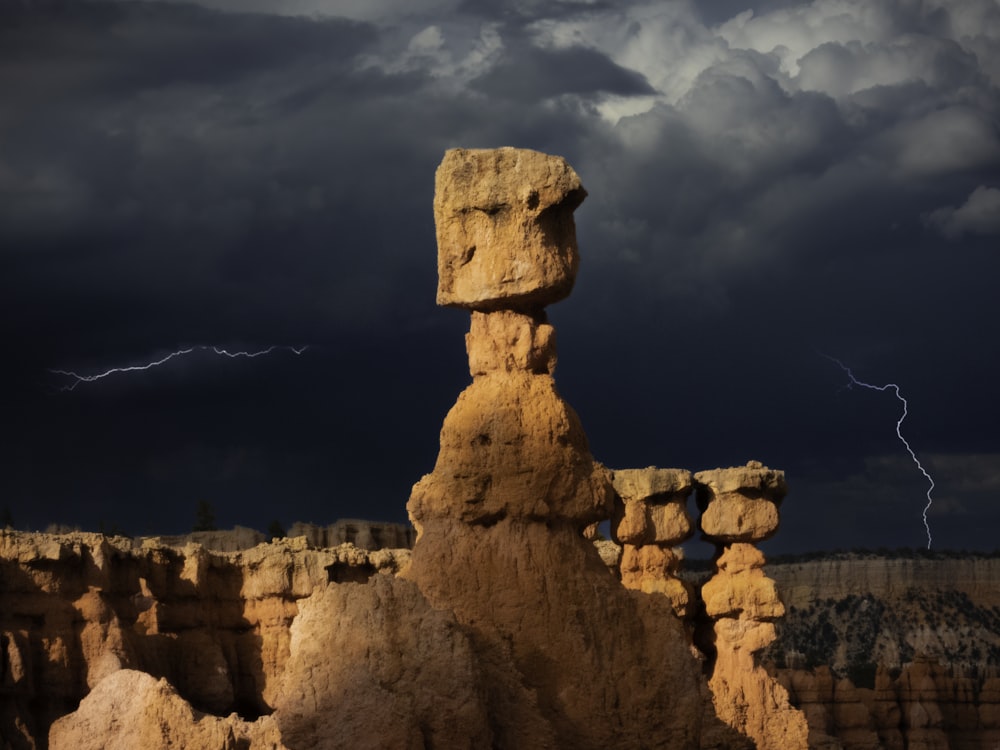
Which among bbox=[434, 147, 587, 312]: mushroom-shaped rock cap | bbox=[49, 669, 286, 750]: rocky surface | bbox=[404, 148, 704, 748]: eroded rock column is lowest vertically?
bbox=[49, 669, 286, 750]: rocky surface

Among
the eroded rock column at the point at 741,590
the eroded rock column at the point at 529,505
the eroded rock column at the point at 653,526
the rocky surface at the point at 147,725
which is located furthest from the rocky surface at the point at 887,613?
the rocky surface at the point at 147,725

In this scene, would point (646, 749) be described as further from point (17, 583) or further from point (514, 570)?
point (17, 583)

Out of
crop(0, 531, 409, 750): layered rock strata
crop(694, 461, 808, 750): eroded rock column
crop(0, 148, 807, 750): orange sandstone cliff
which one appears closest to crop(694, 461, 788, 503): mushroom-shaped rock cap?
crop(694, 461, 808, 750): eroded rock column

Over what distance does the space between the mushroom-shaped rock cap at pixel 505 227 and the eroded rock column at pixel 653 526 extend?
1390 centimetres

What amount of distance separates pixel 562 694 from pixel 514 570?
3.08ft

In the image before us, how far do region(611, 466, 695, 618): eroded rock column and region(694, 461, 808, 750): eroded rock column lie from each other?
481mm

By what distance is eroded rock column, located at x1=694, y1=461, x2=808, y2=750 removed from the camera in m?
25.5

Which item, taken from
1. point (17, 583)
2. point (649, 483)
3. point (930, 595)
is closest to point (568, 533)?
point (649, 483)

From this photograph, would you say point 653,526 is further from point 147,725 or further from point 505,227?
point 147,725

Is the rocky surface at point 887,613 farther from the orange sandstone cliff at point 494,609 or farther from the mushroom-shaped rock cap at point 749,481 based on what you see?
the orange sandstone cliff at point 494,609

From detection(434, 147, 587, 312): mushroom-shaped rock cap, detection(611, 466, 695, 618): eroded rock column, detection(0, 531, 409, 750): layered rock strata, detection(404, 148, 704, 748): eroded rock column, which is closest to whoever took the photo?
detection(404, 148, 704, 748): eroded rock column

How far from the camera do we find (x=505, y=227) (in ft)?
38.8

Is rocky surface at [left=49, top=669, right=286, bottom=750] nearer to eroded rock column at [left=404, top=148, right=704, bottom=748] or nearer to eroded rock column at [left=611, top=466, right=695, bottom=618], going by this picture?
eroded rock column at [left=404, top=148, right=704, bottom=748]

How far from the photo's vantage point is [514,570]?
11.3 metres
